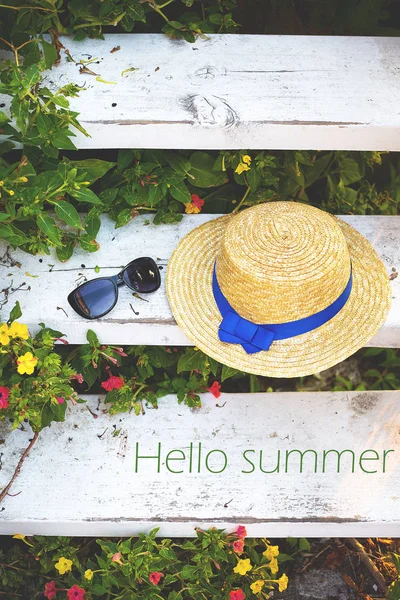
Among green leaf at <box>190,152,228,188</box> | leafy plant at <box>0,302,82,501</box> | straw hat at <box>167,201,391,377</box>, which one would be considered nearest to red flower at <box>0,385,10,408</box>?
leafy plant at <box>0,302,82,501</box>

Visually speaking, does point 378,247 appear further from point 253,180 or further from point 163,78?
point 163,78

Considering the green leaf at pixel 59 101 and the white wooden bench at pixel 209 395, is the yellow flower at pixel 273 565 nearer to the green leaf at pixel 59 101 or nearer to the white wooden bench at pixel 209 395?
the white wooden bench at pixel 209 395

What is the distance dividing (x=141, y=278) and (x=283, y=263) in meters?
0.47

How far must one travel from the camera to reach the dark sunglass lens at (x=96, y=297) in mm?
1974

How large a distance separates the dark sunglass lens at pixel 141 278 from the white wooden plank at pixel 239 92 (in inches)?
13.4

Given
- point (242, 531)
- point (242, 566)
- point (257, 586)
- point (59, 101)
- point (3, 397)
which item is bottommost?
point (257, 586)

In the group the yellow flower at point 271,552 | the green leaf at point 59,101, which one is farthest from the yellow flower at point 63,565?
the green leaf at point 59,101

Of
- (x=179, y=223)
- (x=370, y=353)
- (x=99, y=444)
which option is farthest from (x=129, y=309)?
(x=370, y=353)

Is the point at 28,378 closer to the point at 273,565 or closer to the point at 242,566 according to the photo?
the point at 242,566

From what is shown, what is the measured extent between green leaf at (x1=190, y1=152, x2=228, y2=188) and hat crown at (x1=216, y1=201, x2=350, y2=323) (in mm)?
375

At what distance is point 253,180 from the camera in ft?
7.13

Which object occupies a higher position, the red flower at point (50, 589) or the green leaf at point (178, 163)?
the green leaf at point (178, 163)

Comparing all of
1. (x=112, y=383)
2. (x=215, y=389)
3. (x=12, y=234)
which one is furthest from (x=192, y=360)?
(x=12, y=234)

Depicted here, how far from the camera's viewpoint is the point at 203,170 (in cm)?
218
